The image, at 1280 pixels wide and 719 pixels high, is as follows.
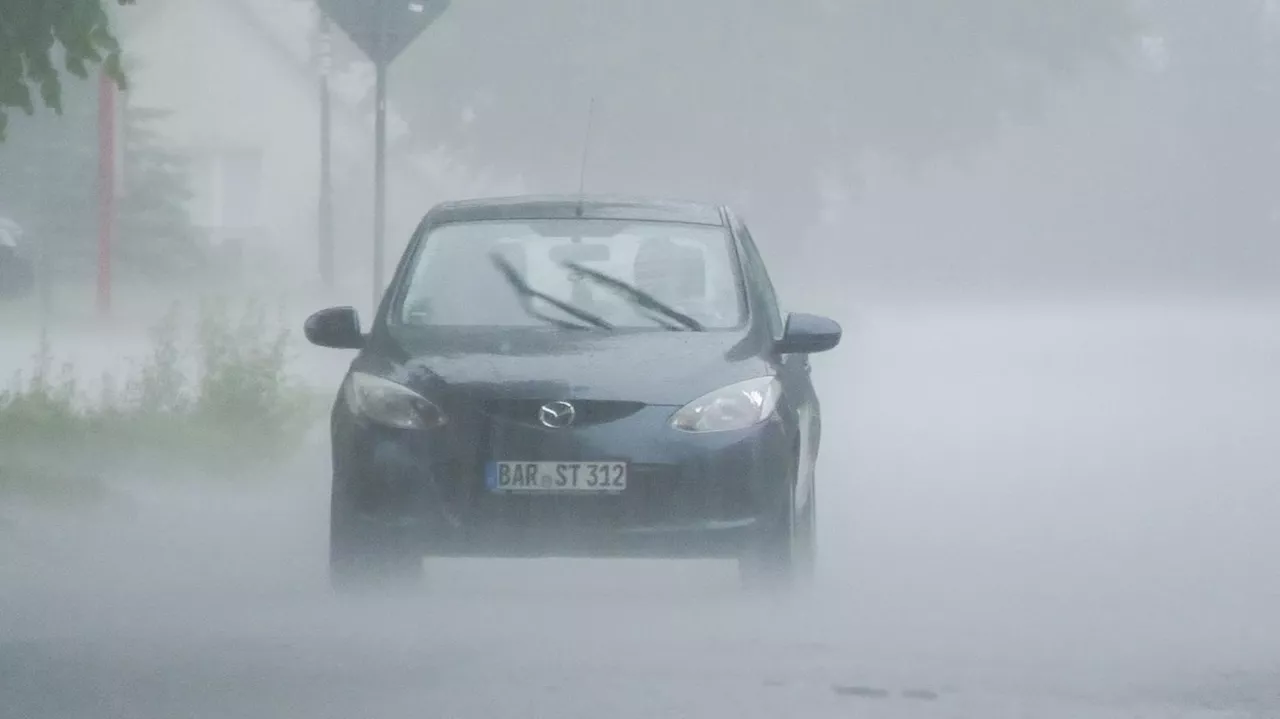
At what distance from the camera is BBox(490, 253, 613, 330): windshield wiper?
9.72 metres

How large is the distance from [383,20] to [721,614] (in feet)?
23.4

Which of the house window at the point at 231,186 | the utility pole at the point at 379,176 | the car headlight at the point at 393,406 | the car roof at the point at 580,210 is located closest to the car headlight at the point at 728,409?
the car headlight at the point at 393,406

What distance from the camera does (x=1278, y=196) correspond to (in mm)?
79562

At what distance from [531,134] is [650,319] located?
37.9 m

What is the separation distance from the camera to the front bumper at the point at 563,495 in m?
9.03

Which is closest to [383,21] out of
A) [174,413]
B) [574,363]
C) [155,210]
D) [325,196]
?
[174,413]

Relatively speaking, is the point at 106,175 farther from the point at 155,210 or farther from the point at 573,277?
the point at 155,210

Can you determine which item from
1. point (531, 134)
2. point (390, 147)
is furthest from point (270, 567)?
point (390, 147)

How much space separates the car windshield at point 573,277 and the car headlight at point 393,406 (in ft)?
2.11

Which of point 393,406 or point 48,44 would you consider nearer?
point 393,406

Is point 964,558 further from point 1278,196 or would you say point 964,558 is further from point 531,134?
point 1278,196

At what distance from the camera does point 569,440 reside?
9.04 metres

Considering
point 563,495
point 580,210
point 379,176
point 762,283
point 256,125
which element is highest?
point 256,125

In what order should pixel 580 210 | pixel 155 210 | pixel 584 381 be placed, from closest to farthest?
pixel 584 381 → pixel 580 210 → pixel 155 210
